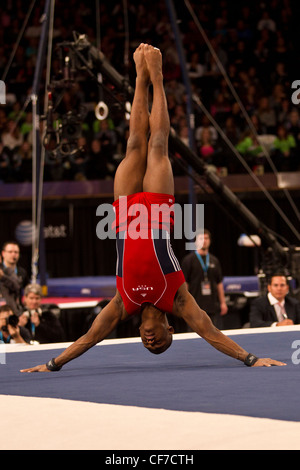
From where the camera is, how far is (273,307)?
7430 millimetres

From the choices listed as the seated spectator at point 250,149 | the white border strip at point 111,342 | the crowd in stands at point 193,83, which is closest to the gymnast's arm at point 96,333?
the white border strip at point 111,342

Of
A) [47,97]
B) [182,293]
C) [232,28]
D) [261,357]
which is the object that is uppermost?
[232,28]

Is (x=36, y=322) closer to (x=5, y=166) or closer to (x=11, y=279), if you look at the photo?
(x=11, y=279)

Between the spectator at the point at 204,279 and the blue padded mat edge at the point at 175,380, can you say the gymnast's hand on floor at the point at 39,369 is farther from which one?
the spectator at the point at 204,279

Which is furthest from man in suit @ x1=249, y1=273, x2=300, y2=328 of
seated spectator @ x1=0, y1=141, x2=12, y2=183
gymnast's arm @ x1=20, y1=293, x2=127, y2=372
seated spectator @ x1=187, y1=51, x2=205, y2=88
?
seated spectator @ x1=187, y1=51, x2=205, y2=88

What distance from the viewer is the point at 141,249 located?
183 inches

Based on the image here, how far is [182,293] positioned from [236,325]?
17.1 feet

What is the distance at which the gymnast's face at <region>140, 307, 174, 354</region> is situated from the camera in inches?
177

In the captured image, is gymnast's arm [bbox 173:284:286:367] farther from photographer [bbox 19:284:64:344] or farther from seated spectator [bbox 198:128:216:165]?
seated spectator [bbox 198:128:216:165]

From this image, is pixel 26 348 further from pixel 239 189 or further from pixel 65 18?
pixel 65 18

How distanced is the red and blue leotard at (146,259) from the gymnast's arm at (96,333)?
75mm

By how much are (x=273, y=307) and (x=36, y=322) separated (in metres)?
2.41

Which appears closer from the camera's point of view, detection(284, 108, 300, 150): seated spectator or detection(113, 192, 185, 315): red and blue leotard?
detection(113, 192, 185, 315): red and blue leotard
